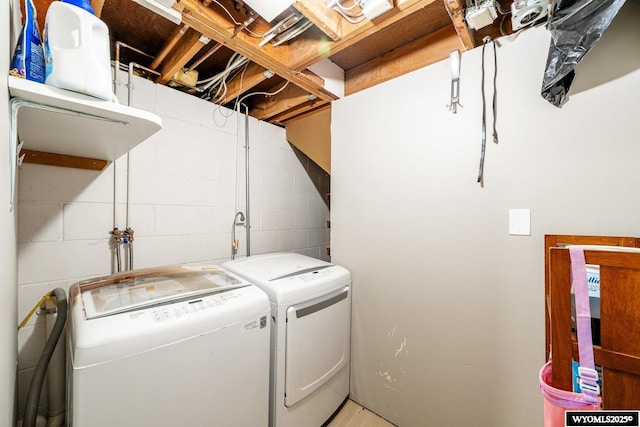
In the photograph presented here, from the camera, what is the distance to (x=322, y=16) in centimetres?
118

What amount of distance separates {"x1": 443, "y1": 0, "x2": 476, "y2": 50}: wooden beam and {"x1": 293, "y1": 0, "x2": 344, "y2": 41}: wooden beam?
49cm

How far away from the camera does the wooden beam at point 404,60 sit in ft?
5.04

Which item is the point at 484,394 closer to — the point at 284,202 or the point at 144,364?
the point at 144,364

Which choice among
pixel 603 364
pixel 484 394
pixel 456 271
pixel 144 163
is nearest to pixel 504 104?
pixel 456 271

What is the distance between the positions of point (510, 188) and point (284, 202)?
1828mm

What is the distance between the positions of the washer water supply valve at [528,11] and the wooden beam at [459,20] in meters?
0.19

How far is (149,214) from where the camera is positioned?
166 cm

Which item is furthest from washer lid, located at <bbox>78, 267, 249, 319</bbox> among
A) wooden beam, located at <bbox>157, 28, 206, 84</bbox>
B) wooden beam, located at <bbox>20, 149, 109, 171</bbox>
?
wooden beam, located at <bbox>157, 28, 206, 84</bbox>

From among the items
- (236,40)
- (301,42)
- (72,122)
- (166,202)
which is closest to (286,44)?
(301,42)

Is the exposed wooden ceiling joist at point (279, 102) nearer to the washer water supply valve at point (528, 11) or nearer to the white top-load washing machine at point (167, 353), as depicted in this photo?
the washer water supply valve at point (528, 11)

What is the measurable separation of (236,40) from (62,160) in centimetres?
109

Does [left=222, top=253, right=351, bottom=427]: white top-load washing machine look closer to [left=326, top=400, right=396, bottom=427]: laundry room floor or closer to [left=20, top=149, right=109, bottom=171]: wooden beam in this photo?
[left=326, top=400, right=396, bottom=427]: laundry room floor

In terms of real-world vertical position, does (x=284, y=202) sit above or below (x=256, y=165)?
below

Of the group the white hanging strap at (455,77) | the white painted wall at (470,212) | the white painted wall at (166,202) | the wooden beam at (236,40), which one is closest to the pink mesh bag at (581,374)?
the white painted wall at (470,212)
